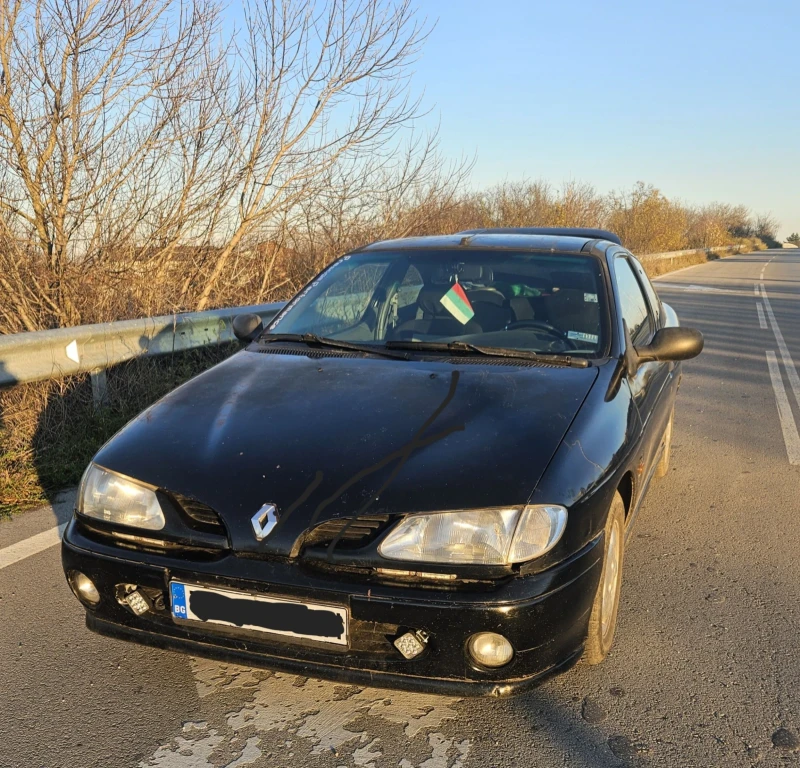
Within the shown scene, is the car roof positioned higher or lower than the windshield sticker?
higher

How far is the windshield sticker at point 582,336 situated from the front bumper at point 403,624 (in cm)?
117

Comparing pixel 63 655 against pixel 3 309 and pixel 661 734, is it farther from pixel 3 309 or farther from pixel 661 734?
pixel 3 309

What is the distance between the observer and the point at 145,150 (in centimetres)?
656

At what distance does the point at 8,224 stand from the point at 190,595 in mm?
4733

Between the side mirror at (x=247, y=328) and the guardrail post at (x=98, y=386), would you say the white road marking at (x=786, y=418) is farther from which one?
the guardrail post at (x=98, y=386)

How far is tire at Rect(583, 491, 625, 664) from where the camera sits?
2.39 metres

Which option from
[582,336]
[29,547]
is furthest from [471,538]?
[29,547]

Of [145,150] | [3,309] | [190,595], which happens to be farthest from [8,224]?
[190,595]

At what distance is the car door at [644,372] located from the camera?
10.4 feet

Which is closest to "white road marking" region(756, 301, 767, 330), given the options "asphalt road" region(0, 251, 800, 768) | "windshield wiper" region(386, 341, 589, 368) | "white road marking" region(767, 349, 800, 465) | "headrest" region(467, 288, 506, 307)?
"white road marking" region(767, 349, 800, 465)

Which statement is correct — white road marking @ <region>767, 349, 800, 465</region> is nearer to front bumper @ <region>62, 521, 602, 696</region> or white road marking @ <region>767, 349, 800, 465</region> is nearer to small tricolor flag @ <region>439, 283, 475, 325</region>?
small tricolor flag @ <region>439, 283, 475, 325</region>

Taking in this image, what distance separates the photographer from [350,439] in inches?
92.7

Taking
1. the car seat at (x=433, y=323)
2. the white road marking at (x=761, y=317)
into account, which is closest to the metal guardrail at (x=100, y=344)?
the car seat at (x=433, y=323)

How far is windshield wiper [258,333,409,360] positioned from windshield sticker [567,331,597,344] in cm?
72
